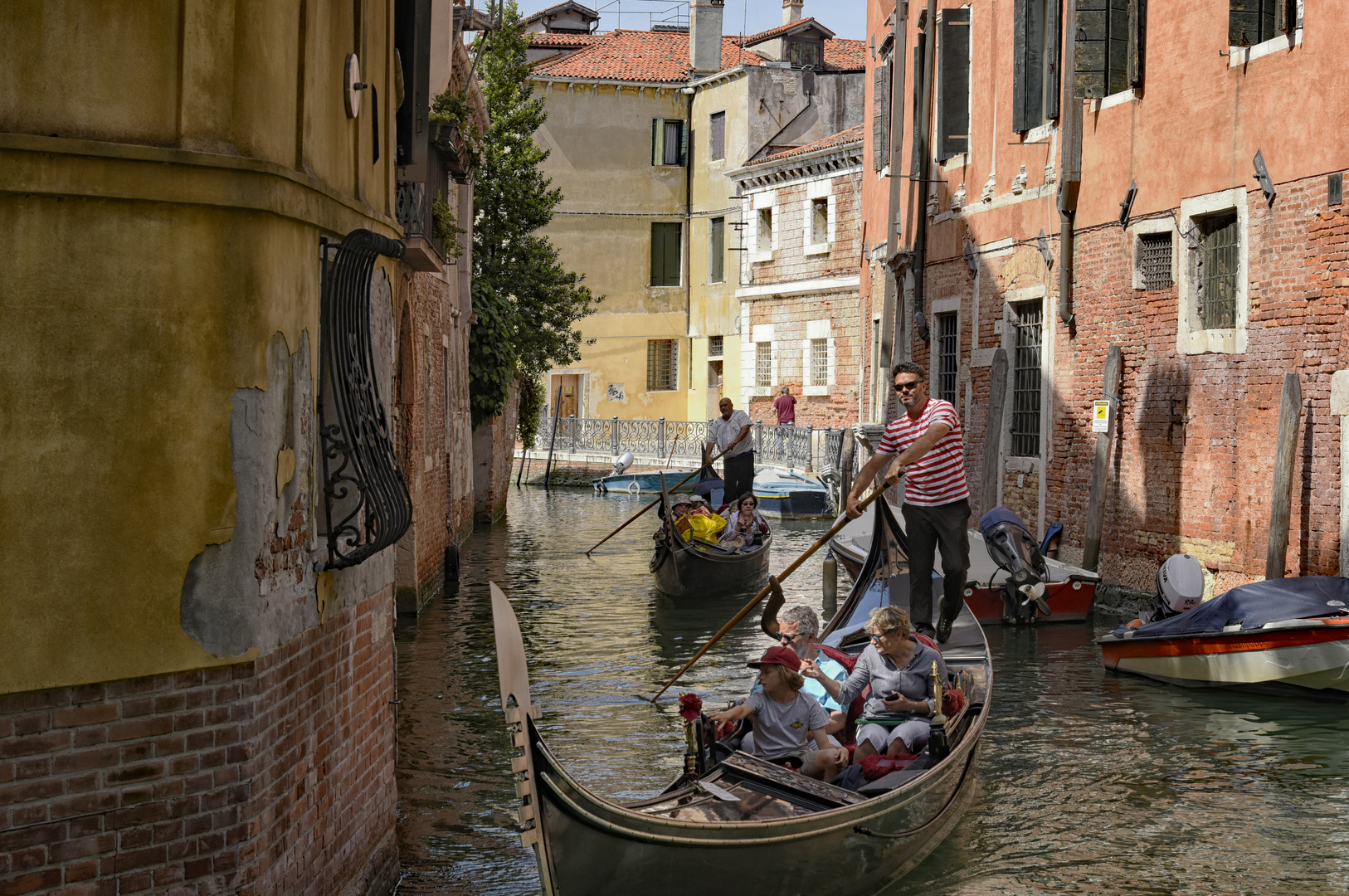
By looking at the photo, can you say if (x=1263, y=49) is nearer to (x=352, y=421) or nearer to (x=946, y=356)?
(x=946, y=356)

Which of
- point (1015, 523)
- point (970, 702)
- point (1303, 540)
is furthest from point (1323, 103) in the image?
point (970, 702)

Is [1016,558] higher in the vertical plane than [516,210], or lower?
lower

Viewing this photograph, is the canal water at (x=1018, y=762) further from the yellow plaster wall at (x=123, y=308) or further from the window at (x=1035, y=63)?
the window at (x=1035, y=63)

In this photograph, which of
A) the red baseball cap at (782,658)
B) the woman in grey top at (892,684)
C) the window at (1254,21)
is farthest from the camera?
the window at (1254,21)

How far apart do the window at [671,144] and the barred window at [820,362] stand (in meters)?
6.96

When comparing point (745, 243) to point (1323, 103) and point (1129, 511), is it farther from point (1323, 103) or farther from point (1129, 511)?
point (1323, 103)

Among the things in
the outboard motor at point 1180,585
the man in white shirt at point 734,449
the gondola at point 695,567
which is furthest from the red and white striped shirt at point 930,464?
the man in white shirt at point 734,449

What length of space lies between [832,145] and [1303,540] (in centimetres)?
1824

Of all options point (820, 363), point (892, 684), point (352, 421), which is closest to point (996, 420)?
point (892, 684)

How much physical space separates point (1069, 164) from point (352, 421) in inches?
353

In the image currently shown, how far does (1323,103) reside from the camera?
899cm

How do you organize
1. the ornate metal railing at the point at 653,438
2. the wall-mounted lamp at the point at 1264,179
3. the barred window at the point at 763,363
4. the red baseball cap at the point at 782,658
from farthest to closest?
the barred window at the point at 763,363 → the ornate metal railing at the point at 653,438 → the wall-mounted lamp at the point at 1264,179 → the red baseball cap at the point at 782,658

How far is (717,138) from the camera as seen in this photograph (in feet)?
103

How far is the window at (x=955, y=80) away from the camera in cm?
1429
